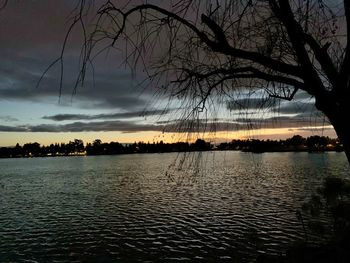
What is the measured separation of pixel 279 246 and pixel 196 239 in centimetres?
448

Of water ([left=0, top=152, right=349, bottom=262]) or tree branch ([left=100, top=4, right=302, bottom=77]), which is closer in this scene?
tree branch ([left=100, top=4, right=302, bottom=77])

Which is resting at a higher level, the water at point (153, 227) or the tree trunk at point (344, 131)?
the tree trunk at point (344, 131)

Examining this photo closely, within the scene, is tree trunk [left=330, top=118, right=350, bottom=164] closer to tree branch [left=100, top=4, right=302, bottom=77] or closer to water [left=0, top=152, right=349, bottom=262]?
tree branch [left=100, top=4, right=302, bottom=77]

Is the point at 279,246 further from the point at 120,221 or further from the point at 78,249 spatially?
the point at 120,221

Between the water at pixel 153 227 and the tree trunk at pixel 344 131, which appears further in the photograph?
the water at pixel 153 227

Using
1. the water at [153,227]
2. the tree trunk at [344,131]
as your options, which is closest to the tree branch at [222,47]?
the tree trunk at [344,131]

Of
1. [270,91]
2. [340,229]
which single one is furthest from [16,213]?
[270,91]

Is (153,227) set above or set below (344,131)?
below

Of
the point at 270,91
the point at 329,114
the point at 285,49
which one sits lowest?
the point at 329,114

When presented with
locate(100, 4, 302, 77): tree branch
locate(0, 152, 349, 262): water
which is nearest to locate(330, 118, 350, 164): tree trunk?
locate(100, 4, 302, 77): tree branch

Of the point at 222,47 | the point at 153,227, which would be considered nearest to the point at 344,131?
the point at 222,47

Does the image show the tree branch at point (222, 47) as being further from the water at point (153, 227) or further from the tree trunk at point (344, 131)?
the water at point (153, 227)

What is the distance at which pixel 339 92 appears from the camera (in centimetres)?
435

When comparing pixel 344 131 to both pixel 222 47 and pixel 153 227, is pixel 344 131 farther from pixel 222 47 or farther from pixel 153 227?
pixel 153 227
